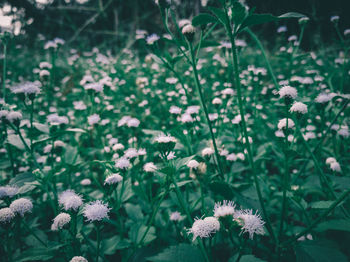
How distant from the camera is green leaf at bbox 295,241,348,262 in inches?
35.5

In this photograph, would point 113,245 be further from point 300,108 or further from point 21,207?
point 300,108

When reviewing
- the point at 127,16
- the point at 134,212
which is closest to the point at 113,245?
the point at 134,212

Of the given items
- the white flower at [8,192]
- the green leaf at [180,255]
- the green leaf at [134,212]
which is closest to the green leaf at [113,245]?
the green leaf at [134,212]

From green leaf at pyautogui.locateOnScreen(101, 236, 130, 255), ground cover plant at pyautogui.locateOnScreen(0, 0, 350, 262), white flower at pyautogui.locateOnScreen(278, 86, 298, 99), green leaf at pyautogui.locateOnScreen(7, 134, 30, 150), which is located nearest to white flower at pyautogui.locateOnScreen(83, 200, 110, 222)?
ground cover plant at pyautogui.locateOnScreen(0, 0, 350, 262)

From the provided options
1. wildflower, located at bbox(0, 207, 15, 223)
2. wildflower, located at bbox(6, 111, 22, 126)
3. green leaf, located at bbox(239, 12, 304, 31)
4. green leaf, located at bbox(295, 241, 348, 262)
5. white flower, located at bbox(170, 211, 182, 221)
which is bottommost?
white flower, located at bbox(170, 211, 182, 221)

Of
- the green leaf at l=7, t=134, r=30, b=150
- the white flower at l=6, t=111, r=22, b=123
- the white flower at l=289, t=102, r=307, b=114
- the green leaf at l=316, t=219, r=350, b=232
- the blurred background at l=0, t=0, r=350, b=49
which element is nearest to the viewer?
the green leaf at l=316, t=219, r=350, b=232

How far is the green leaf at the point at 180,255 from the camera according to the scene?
2.91 feet

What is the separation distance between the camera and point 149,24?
10.6 metres

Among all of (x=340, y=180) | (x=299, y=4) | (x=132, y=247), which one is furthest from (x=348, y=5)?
(x=132, y=247)

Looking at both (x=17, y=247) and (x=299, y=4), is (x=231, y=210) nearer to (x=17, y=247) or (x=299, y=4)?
(x=17, y=247)

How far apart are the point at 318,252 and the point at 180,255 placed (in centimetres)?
59

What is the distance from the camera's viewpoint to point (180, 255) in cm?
91

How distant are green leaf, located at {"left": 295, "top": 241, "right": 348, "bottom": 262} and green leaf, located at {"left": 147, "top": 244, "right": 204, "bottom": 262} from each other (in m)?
0.43

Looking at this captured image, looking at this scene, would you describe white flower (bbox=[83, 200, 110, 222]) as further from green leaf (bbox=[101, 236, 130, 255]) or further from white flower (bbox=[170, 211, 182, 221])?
white flower (bbox=[170, 211, 182, 221])
